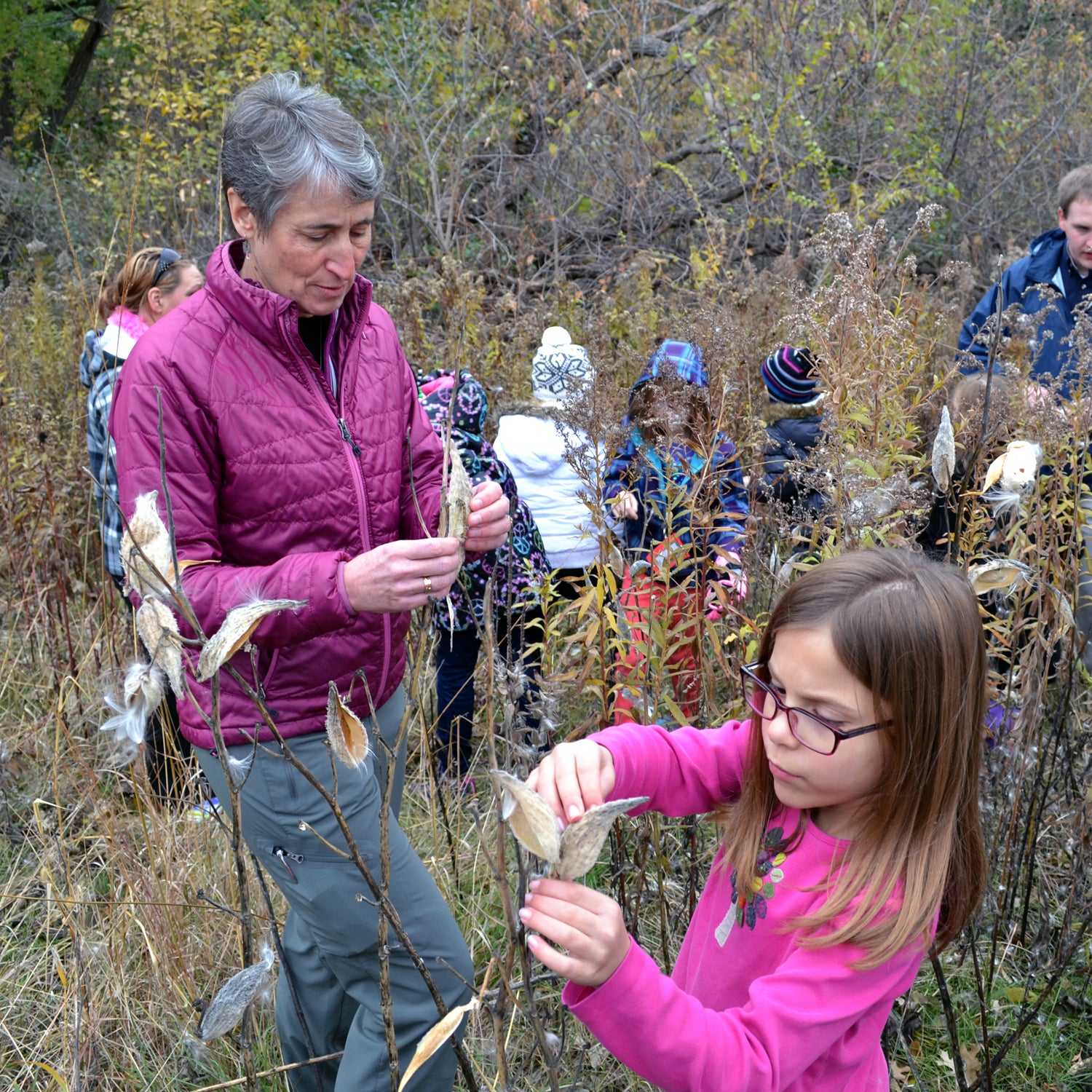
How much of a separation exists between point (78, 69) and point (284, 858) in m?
13.6

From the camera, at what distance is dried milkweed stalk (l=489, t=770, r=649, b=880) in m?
0.85

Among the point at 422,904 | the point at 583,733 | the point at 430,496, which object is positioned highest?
the point at 430,496

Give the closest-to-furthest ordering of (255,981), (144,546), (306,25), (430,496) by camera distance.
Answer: (144,546) → (255,981) → (430,496) → (306,25)

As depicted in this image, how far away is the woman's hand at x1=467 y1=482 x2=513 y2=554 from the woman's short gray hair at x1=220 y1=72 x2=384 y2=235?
543 mm

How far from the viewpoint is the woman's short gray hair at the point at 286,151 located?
1.74 m

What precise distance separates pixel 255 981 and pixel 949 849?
823 mm

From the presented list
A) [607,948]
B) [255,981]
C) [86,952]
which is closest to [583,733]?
[86,952]

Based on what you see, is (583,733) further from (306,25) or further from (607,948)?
(306,25)

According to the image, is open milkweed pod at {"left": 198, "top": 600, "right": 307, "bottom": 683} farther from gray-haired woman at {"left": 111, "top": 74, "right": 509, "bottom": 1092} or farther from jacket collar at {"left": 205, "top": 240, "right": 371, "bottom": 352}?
jacket collar at {"left": 205, "top": 240, "right": 371, "bottom": 352}

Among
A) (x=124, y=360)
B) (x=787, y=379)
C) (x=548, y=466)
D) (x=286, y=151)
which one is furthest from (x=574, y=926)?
(x=787, y=379)

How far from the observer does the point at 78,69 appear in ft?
41.7

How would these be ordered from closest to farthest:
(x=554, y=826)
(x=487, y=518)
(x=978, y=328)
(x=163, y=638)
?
(x=554, y=826), (x=163, y=638), (x=487, y=518), (x=978, y=328)

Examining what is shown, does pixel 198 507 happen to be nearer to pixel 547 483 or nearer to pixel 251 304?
pixel 251 304

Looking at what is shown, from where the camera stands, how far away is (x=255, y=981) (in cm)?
119
